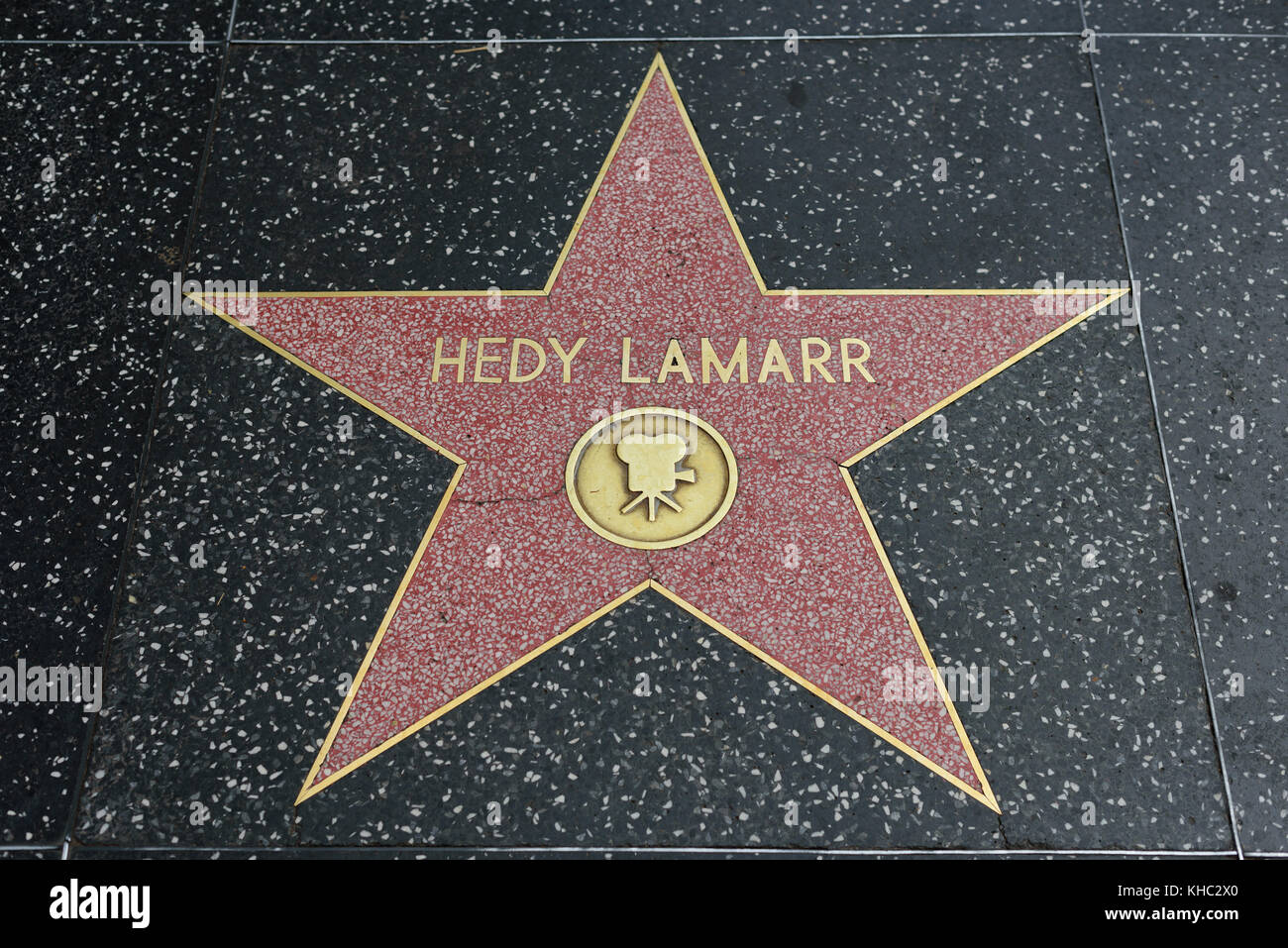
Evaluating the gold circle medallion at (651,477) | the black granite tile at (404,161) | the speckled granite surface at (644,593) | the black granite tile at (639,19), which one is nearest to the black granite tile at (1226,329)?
the speckled granite surface at (644,593)

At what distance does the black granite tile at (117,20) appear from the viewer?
2369 millimetres

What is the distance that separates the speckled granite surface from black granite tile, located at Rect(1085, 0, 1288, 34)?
1 cm

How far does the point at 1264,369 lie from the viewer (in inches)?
77.3

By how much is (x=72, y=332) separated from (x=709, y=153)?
1399 mm

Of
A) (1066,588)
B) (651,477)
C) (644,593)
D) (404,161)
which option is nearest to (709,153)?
(404,161)

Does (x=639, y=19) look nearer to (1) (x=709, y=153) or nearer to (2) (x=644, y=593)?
(1) (x=709, y=153)

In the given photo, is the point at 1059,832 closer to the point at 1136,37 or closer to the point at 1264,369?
the point at 1264,369

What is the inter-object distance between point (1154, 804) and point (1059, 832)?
167 mm

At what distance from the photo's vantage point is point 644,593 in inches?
68.8

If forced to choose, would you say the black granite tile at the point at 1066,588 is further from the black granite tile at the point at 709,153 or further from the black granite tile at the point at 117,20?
the black granite tile at the point at 117,20

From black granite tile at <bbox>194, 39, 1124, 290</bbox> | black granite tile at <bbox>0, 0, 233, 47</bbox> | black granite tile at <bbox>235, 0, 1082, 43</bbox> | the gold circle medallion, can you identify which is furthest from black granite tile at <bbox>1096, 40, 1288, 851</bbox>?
black granite tile at <bbox>0, 0, 233, 47</bbox>

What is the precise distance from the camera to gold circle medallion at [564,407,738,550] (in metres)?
1.79

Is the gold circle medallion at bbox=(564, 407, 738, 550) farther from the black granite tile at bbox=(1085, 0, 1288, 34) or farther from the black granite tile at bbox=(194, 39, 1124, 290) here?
the black granite tile at bbox=(1085, 0, 1288, 34)
